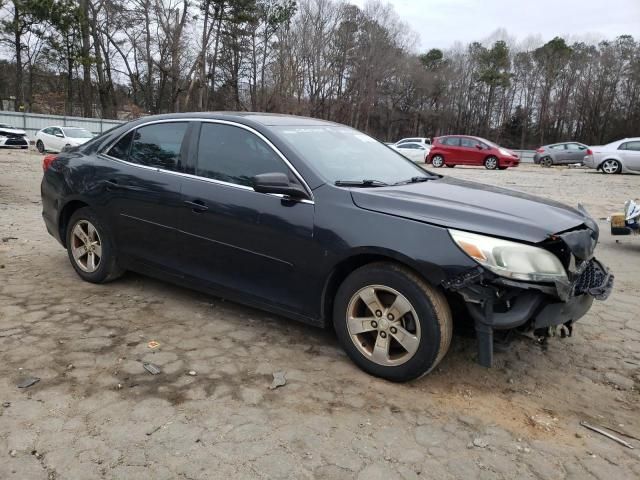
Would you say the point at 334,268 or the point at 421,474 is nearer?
the point at 421,474

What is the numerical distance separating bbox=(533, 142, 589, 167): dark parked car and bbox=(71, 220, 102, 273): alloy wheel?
27.1 metres

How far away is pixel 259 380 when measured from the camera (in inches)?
122

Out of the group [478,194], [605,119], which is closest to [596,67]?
[605,119]

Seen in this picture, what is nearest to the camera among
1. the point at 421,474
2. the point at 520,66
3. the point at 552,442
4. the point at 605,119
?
the point at 421,474

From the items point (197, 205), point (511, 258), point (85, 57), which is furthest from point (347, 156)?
point (85, 57)

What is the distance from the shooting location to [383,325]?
305 centimetres

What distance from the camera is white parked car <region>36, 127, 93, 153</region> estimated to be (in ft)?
74.9

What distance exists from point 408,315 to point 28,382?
2218mm

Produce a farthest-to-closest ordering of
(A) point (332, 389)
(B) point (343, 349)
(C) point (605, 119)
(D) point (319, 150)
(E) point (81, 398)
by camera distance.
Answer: (C) point (605, 119) → (D) point (319, 150) → (B) point (343, 349) → (A) point (332, 389) → (E) point (81, 398)

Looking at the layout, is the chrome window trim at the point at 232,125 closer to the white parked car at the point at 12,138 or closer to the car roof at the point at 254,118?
the car roof at the point at 254,118

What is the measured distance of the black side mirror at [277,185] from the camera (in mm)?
3260

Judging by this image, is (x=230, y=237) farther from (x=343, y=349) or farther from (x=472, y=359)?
(x=472, y=359)

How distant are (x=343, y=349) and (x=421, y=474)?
1204mm

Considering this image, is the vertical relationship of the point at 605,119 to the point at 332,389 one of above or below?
above
